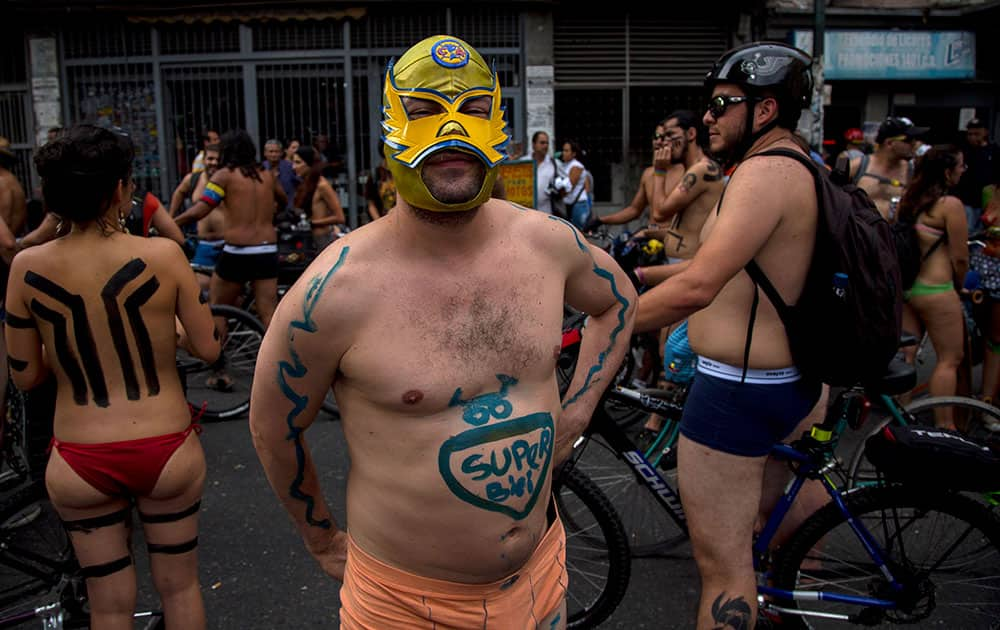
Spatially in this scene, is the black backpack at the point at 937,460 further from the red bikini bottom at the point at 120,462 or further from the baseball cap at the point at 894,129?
the baseball cap at the point at 894,129

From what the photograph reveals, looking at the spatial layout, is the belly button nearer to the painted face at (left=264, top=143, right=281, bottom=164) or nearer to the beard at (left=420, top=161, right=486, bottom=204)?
the beard at (left=420, top=161, right=486, bottom=204)

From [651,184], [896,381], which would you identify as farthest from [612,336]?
[651,184]

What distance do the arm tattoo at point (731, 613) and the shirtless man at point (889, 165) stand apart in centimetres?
448

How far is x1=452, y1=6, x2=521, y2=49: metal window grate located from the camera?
13680 millimetres

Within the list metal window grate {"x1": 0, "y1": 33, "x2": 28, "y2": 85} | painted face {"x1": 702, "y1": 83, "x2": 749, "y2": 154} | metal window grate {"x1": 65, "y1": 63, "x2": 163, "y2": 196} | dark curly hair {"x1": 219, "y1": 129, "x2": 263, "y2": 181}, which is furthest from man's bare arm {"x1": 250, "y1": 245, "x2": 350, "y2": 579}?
metal window grate {"x1": 0, "y1": 33, "x2": 28, "y2": 85}

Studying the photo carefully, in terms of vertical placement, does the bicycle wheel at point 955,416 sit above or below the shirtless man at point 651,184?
below

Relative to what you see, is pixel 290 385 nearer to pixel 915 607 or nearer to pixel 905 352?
pixel 915 607

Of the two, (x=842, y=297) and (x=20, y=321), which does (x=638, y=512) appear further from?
(x=20, y=321)

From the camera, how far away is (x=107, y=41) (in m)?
13.9

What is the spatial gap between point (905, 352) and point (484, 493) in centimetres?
456

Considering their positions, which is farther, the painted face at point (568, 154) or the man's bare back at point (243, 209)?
the painted face at point (568, 154)

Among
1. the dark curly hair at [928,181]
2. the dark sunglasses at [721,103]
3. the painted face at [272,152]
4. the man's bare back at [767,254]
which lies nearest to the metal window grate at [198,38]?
the painted face at [272,152]

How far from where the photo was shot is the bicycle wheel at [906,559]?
9.68 ft

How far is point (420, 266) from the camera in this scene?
74.2 inches
